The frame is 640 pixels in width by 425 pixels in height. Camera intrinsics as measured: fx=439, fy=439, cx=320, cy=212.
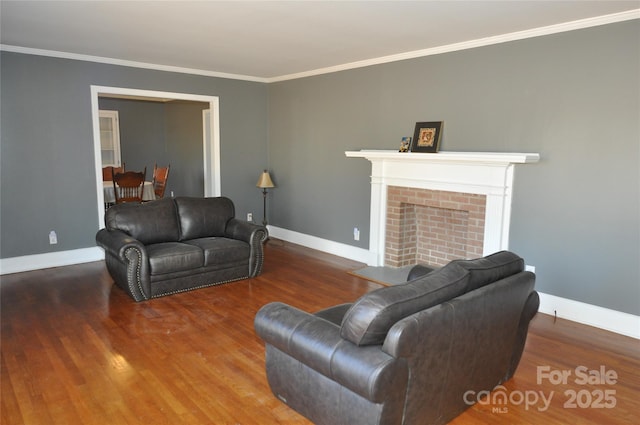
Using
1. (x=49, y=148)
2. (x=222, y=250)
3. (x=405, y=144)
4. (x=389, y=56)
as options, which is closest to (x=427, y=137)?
(x=405, y=144)

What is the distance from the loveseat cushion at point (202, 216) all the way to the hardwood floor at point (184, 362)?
774 millimetres

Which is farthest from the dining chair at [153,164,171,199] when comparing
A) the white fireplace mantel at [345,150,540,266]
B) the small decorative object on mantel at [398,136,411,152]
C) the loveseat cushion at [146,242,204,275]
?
the small decorative object on mantel at [398,136,411,152]

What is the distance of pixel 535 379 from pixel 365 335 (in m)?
1.61

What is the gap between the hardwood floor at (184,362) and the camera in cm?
243

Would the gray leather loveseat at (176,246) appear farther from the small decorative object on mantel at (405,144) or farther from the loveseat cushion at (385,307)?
the loveseat cushion at (385,307)

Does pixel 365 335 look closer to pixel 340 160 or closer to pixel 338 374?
pixel 338 374

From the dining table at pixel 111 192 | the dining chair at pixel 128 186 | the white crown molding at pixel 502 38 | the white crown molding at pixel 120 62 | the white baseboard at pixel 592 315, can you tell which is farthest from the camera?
the dining table at pixel 111 192

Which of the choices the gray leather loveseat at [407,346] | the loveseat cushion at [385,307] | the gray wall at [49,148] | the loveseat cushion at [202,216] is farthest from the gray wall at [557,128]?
the gray wall at [49,148]

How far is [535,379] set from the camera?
282 centimetres

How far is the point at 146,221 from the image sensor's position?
15.1 feet

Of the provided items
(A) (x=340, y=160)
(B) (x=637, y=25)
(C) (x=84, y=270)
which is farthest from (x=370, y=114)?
(C) (x=84, y=270)

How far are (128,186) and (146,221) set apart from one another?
86.2 inches

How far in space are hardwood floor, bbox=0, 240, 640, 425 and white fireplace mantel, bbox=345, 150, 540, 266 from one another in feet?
3.09

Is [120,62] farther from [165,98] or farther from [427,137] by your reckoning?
[427,137]
